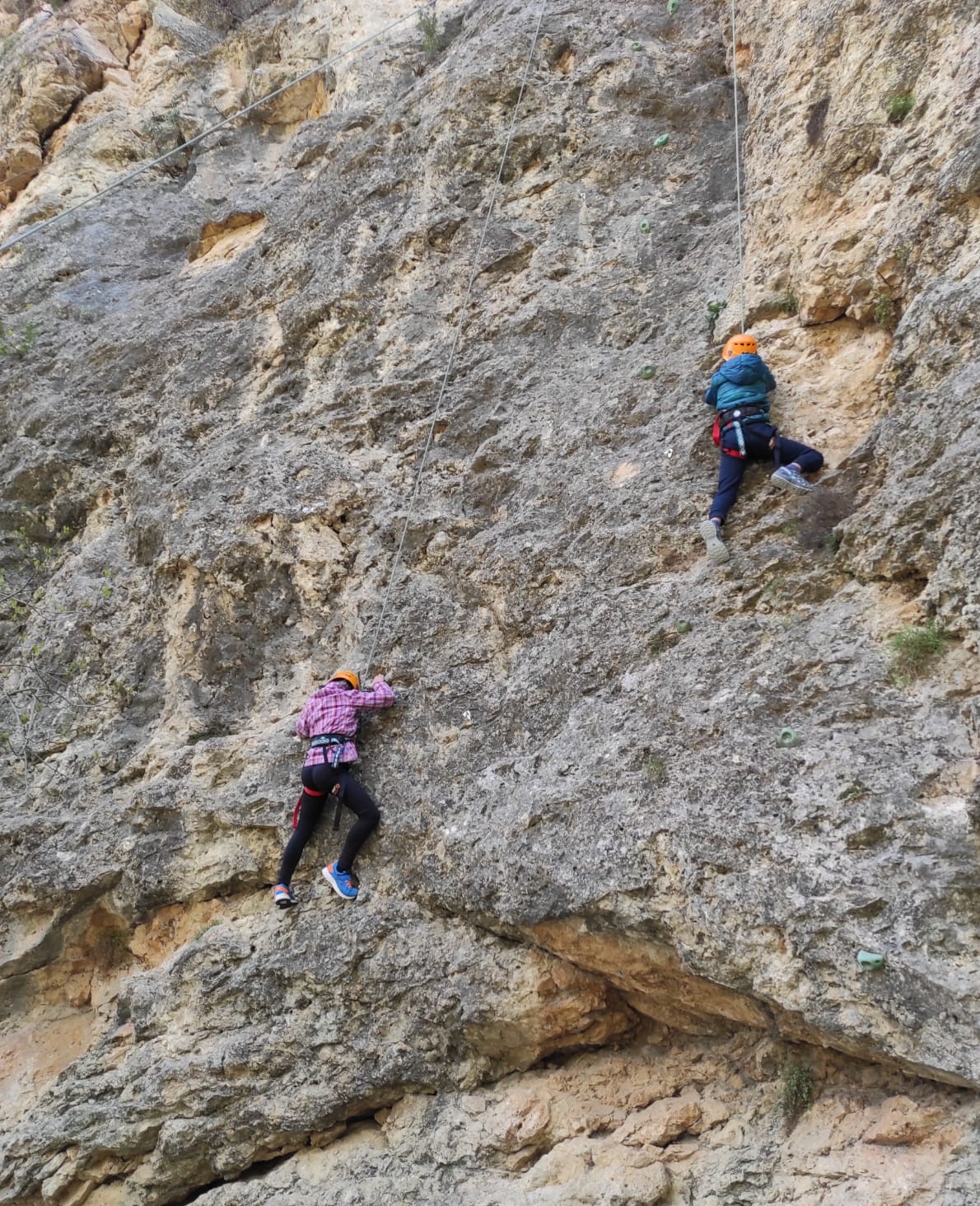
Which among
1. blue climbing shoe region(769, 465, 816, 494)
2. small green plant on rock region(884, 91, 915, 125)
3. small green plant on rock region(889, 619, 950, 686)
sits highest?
small green plant on rock region(884, 91, 915, 125)

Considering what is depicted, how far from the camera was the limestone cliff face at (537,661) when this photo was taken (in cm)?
391

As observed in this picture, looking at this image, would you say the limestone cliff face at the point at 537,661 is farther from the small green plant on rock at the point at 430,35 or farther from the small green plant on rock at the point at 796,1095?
the small green plant on rock at the point at 430,35

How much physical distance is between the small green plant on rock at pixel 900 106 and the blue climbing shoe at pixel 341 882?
5.80 m

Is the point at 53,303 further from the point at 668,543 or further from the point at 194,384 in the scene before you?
the point at 668,543

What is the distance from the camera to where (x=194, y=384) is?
8.92 m

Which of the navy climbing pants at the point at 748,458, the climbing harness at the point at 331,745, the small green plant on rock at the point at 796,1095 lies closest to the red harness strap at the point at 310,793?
the climbing harness at the point at 331,745

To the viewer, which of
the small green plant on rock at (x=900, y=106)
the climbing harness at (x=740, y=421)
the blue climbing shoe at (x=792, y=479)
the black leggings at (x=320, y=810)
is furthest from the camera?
the small green plant on rock at (x=900, y=106)

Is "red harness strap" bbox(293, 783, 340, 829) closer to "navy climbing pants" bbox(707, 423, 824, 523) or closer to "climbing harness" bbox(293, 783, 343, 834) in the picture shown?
"climbing harness" bbox(293, 783, 343, 834)

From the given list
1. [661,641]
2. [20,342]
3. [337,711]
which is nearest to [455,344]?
[337,711]

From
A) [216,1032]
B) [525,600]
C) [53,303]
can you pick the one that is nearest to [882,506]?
[525,600]

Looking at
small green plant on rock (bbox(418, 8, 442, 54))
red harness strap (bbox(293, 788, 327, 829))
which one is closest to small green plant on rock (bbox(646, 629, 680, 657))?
red harness strap (bbox(293, 788, 327, 829))

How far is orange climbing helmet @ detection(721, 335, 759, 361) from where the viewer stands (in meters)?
5.52

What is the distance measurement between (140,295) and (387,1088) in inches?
359

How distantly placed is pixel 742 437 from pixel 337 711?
115 inches
